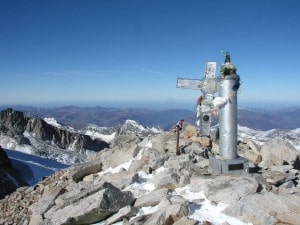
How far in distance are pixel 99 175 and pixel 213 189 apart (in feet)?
25.4

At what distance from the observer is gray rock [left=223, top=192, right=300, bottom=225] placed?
1352cm

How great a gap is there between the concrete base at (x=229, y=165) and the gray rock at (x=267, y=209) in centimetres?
339

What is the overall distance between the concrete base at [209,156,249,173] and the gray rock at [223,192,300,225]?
3.39m

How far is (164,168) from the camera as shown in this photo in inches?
763

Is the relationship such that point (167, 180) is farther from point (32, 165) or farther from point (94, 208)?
point (32, 165)

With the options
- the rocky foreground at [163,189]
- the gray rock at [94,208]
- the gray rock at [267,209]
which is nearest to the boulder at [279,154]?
the rocky foreground at [163,189]

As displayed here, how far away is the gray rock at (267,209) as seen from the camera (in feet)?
44.3

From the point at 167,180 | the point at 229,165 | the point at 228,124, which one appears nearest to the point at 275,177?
the point at 229,165

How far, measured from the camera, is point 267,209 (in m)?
13.9

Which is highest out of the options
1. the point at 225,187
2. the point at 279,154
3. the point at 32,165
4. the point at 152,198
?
the point at 279,154

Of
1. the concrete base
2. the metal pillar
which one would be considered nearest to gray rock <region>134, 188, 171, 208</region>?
the concrete base

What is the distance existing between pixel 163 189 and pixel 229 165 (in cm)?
374

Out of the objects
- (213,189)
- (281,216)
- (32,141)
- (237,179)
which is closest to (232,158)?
(237,179)

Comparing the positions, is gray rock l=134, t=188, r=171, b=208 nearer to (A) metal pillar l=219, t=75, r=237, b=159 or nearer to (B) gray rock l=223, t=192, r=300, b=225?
(B) gray rock l=223, t=192, r=300, b=225
